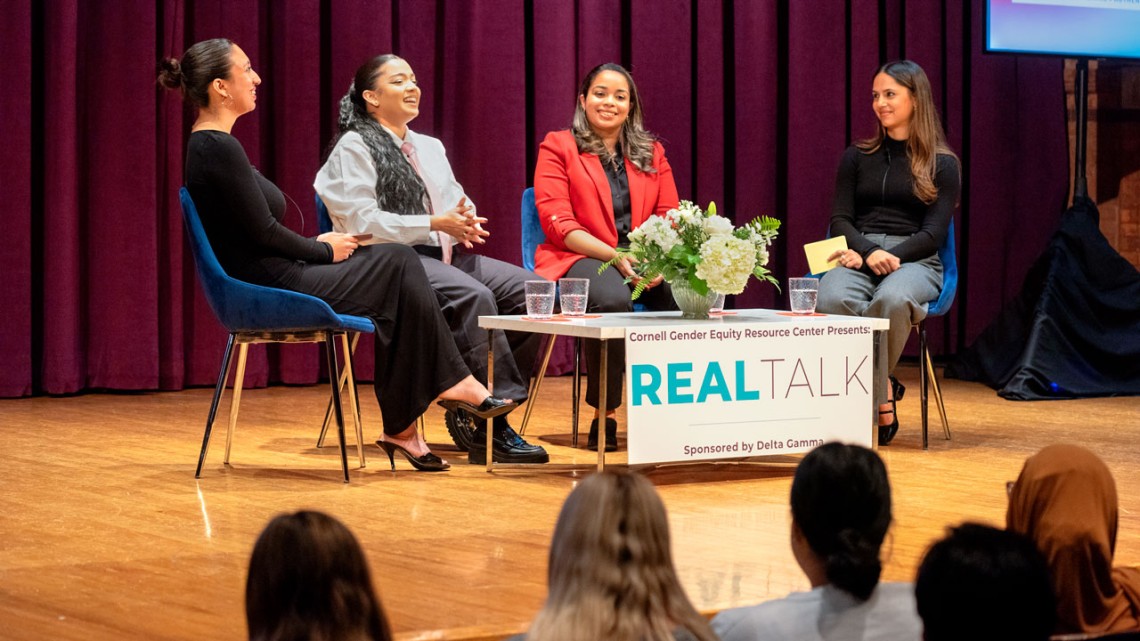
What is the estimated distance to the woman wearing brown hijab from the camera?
2008 millimetres

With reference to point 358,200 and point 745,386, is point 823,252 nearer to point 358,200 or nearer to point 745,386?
point 745,386

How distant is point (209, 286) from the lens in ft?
12.1

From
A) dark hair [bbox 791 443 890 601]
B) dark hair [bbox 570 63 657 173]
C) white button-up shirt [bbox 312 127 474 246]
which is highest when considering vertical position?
dark hair [bbox 570 63 657 173]

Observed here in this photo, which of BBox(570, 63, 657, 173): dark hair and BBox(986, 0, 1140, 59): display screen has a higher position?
BBox(986, 0, 1140, 59): display screen

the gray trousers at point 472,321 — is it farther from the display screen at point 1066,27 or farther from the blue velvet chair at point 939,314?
the display screen at point 1066,27

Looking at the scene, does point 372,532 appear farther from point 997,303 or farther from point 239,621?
point 997,303

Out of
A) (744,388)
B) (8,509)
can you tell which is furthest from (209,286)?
(744,388)

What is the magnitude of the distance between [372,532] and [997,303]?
500 centimetres

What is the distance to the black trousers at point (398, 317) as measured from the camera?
3.87 m

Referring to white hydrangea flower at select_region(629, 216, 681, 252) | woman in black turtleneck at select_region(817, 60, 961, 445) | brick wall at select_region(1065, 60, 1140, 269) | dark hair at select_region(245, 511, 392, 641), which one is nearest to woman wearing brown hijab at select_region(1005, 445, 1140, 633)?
dark hair at select_region(245, 511, 392, 641)

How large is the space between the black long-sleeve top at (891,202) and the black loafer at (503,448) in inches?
58.2

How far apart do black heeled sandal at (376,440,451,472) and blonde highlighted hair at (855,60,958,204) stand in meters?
1.98

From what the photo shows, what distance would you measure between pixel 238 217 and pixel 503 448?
99cm

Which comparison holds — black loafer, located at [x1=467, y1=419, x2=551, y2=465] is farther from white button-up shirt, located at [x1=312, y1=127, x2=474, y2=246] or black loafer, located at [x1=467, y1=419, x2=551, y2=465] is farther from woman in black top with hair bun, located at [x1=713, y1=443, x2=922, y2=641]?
woman in black top with hair bun, located at [x1=713, y1=443, x2=922, y2=641]
